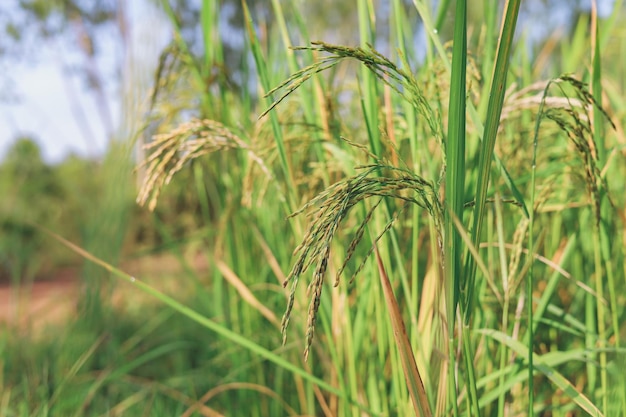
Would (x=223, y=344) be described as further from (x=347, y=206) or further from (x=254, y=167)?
(x=347, y=206)

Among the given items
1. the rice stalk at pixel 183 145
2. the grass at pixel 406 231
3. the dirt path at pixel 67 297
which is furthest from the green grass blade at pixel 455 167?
the dirt path at pixel 67 297

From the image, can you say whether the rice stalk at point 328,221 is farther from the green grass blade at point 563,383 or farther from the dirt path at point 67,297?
the dirt path at point 67,297

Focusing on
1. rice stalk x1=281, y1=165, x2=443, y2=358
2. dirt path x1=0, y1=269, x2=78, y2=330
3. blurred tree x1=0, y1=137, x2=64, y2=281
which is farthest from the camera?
blurred tree x1=0, y1=137, x2=64, y2=281

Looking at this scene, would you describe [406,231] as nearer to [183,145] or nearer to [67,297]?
[183,145]

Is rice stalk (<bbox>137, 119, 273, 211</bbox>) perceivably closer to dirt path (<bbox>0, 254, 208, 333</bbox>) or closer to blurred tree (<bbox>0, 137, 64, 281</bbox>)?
dirt path (<bbox>0, 254, 208, 333</bbox>)

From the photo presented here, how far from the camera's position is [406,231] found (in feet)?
3.61

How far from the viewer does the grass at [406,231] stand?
23.4 inches

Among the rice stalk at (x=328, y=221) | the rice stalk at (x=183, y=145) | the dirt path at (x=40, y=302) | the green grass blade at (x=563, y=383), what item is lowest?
the dirt path at (x=40, y=302)

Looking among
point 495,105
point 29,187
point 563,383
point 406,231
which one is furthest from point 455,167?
point 29,187

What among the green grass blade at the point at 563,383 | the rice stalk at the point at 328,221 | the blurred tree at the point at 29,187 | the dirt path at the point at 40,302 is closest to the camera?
the rice stalk at the point at 328,221

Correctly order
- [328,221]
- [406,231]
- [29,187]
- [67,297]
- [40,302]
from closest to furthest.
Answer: [328,221] < [406,231] < [67,297] < [40,302] < [29,187]

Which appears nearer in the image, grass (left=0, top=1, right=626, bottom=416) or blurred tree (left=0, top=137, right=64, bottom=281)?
grass (left=0, top=1, right=626, bottom=416)

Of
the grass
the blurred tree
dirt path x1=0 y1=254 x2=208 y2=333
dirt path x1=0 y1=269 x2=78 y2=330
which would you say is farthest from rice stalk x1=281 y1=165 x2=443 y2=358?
the blurred tree

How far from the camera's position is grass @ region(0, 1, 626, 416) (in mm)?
595
